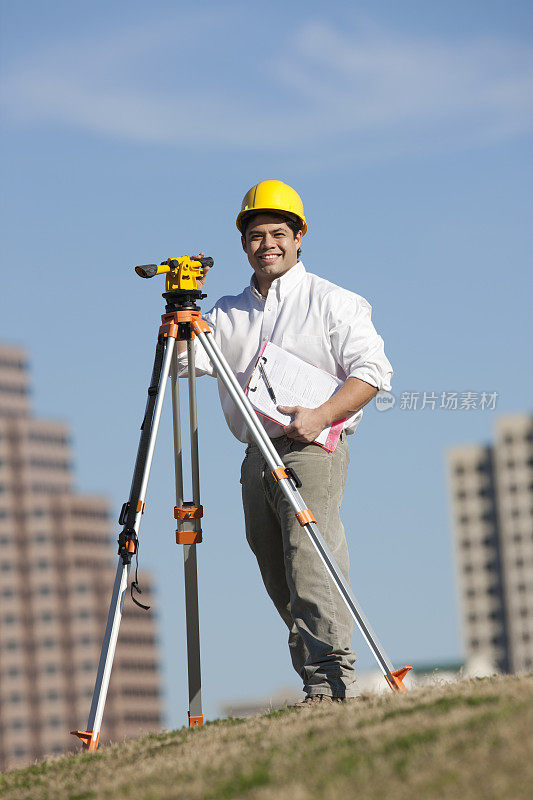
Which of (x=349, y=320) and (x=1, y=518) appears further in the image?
(x=1, y=518)

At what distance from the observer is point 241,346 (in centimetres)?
827

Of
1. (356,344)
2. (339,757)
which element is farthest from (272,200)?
(339,757)

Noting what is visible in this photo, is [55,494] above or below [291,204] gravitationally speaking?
above

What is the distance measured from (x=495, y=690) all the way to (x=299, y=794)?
6.16ft

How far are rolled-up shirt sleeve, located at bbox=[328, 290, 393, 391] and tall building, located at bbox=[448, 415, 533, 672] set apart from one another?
147981 mm

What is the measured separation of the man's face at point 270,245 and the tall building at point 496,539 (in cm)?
14797

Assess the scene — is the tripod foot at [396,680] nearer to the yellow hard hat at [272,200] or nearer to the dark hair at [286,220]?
the dark hair at [286,220]

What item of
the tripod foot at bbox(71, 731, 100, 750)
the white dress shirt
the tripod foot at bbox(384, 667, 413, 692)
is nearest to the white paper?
the white dress shirt

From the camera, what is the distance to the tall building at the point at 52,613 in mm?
145875

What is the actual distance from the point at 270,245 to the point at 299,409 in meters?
1.18

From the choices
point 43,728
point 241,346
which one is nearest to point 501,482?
point 43,728

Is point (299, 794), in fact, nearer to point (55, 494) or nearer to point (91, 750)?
point (91, 750)

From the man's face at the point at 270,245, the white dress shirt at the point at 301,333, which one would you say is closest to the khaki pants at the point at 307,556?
the white dress shirt at the point at 301,333

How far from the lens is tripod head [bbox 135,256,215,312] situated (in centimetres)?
789
